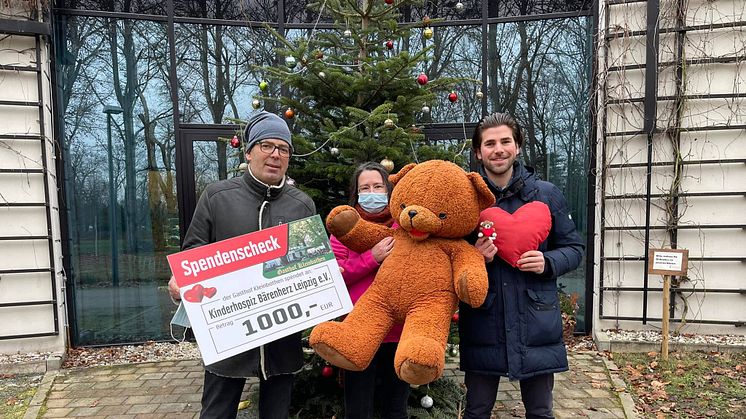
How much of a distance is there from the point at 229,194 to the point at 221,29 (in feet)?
13.8

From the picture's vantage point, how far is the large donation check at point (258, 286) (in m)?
2.10

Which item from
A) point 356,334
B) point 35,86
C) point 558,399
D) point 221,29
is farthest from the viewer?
point 221,29

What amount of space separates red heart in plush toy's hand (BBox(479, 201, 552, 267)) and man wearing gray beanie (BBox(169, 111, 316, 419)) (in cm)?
103

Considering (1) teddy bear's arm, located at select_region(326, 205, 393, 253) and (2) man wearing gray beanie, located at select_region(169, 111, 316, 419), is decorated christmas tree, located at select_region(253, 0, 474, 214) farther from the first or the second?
(2) man wearing gray beanie, located at select_region(169, 111, 316, 419)

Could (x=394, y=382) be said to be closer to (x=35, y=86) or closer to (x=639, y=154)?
(x=639, y=154)

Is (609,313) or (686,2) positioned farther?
(609,313)

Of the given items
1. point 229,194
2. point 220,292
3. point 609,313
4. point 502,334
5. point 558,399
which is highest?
point 229,194

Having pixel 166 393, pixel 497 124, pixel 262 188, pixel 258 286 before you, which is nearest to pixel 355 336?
pixel 258 286

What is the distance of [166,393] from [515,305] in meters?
3.50

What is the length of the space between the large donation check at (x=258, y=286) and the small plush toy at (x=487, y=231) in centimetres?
75

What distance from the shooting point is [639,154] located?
511 centimetres

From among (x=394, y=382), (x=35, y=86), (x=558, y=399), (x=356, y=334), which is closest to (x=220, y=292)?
(x=356, y=334)

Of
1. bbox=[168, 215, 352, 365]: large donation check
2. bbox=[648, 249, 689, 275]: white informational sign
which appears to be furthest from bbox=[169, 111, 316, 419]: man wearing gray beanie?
bbox=[648, 249, 689, 275]: white informational sign

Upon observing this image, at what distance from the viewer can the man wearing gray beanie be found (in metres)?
2.29
